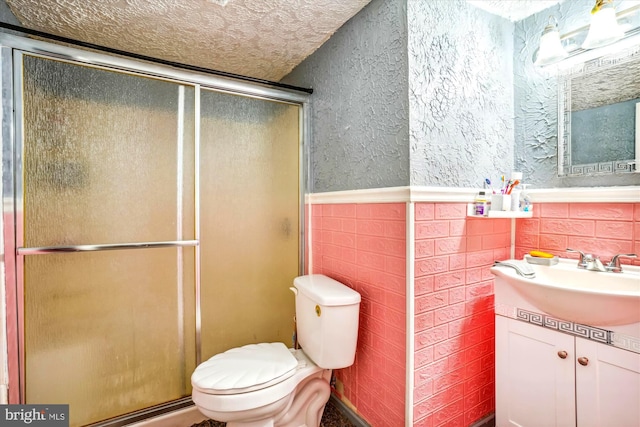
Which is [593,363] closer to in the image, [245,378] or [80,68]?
[245,378]

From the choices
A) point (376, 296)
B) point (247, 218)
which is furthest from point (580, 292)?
point (247, 218)

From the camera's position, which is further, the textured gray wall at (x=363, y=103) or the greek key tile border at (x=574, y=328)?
the textured gray wall at (x=363, y=103)

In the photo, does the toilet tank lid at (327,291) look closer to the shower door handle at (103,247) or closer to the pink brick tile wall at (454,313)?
the pink brick tile wall at (454,313)

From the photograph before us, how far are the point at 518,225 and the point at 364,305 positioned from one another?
0.98m

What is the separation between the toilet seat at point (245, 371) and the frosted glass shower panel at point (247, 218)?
0.30 metres

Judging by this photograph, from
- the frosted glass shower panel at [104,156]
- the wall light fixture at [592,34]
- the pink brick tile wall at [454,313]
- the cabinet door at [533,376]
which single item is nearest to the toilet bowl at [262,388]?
the pink brick tile wall at [454,313]

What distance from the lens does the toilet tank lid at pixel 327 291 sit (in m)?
1.42

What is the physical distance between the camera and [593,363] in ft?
3.66

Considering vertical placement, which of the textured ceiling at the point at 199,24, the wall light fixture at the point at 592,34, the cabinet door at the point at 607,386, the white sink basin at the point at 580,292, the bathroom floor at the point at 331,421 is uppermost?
the textured ceiling at the point at 199,24

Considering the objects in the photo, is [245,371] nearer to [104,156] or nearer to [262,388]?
[262,388]

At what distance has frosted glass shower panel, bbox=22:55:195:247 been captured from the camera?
1.36 meters

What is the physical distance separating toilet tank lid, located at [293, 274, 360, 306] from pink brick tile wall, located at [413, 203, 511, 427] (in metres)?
0.33

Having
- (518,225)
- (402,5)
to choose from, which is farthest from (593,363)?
(402,5)

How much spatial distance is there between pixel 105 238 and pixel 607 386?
2.23m
